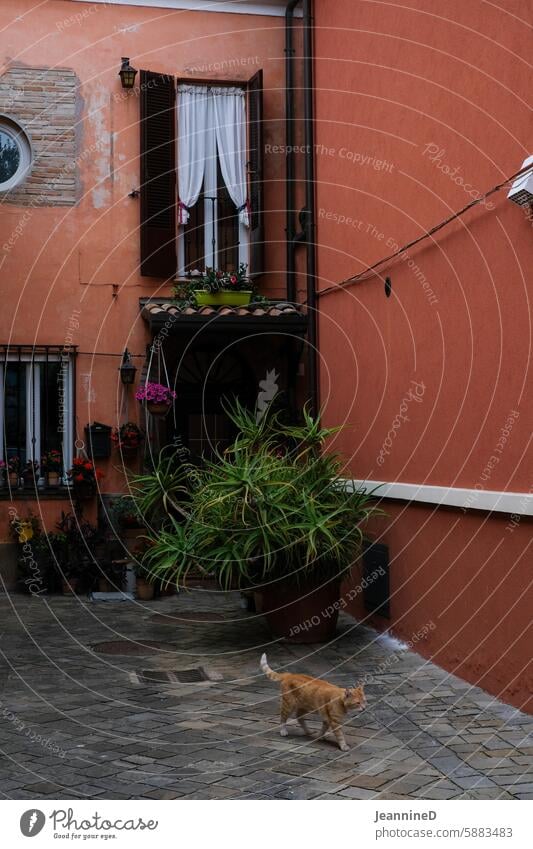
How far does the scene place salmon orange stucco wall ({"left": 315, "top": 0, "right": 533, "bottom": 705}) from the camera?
20.5 feet

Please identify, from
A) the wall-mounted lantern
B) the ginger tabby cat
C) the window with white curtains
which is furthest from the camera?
the window with white curtains

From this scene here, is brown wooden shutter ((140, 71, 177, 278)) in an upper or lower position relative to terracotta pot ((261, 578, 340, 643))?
upper

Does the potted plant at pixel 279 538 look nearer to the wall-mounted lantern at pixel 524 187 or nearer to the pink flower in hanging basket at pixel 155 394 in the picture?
the pink flower in hanging basket at pixel 155 394

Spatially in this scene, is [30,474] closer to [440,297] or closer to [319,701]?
[440,297]

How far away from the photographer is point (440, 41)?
24.1 ft

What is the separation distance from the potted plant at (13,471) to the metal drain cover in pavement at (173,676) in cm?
424

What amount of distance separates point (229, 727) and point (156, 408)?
17.8 feet

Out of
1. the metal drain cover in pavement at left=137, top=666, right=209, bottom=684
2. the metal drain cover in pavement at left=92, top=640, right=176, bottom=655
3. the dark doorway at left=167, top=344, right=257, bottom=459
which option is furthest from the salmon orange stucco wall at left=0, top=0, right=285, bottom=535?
the metal drain cover in pavement at left=137, top=666, right=209, bottom=684

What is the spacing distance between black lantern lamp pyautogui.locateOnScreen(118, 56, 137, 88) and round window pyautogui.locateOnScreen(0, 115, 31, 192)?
122 centimetres

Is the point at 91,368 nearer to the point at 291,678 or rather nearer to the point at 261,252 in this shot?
the point at 261,252

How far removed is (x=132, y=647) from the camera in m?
8.06

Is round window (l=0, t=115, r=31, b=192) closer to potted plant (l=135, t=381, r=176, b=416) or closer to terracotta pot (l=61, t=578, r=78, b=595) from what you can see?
potted plant (l=135, t=381, r=176, b=416)

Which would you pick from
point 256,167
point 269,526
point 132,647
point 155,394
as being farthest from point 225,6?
point 132,647
